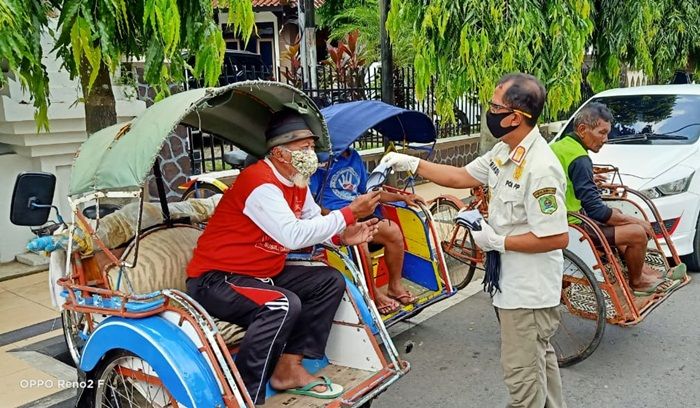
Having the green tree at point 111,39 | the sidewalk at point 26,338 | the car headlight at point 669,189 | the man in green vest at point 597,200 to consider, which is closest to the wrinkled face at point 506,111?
the man in green vest at point 597,200

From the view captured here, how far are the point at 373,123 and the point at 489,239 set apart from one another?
163 cm

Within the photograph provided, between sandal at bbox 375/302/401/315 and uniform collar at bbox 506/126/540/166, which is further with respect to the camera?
sandal at bbox 375/302/401/315

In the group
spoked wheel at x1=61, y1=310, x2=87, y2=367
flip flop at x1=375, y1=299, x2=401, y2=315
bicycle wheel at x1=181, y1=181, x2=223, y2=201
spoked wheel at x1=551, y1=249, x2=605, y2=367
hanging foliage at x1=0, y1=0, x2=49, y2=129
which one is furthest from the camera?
bicycle wheel at x1=181, y1=181, x2=223, y2=201

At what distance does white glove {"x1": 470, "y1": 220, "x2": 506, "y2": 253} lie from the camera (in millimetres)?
2957

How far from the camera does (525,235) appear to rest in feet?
9.52

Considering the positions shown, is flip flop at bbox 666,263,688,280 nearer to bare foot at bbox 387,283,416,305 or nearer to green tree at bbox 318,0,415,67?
bare foot at bbox 387,283,416,305

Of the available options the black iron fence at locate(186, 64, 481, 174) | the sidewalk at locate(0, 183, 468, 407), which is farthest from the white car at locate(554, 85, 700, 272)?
the sidewalk at locate(0, 183, 468, 407)

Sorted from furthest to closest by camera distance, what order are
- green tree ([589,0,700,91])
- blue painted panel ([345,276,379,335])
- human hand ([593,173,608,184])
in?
green tree ([589,0,700,91]) < human hand ([593,173,608,184]) < blue painted panel ([345,276,379,335])

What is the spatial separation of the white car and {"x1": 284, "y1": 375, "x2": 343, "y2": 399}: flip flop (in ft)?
12.5

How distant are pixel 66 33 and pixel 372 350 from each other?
233cm

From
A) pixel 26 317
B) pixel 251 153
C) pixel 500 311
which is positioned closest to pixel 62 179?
pixel 26 317

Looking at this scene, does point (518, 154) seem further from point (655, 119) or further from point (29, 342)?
point (655, 119)

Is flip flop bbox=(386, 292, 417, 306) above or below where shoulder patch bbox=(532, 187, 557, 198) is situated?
below

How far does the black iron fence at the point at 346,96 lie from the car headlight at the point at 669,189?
2450mm
